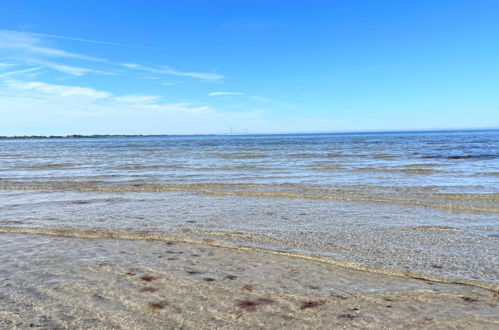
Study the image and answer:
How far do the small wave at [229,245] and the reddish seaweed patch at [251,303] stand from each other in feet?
5.36

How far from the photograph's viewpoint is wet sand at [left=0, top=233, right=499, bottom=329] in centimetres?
365

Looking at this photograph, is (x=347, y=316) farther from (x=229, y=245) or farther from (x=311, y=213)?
(x=311, y=213)

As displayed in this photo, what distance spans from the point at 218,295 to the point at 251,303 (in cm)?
42

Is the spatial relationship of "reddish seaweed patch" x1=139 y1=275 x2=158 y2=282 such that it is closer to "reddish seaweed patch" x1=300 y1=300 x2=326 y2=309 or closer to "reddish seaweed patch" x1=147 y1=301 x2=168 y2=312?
"reddish seaweed patch" x1=147 y1=301 x2=168 y2=312

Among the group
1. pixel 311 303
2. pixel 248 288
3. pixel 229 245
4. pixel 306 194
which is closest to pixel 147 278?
pixel 248 288

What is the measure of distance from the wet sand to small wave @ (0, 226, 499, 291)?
0.14 meters

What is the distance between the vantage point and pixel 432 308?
154 inches

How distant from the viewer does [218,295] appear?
14.0ft

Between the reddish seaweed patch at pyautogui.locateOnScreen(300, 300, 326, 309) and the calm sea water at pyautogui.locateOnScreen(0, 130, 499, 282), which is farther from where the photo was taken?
the calm sea water at pyautogui.locateOnScreen(0, 130, 499, 282)

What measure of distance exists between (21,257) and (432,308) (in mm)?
5462

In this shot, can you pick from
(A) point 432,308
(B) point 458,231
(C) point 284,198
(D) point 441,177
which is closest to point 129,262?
(A) point 432,308

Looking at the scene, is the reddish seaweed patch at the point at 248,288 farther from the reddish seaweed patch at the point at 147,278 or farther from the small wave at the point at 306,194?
the small wave at the point at 306,194

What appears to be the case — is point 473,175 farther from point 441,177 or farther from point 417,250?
point 417,250

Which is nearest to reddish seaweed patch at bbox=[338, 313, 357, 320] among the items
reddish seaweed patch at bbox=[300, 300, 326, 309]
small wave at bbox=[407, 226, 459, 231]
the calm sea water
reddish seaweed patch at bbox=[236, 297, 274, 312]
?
reddish seaweed patch at bbox=[300, 300, 326, 309]
